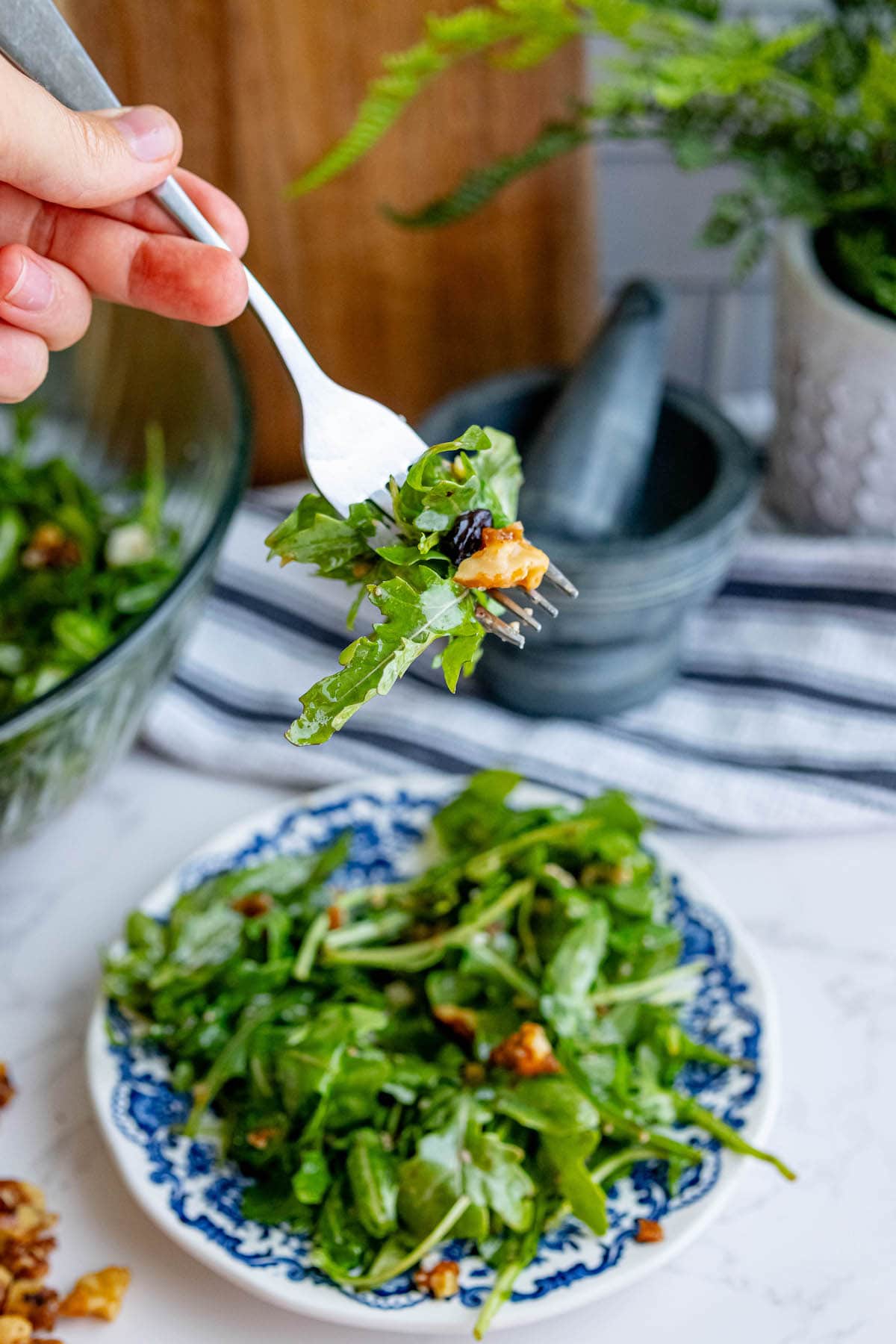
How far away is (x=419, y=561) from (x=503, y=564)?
42 mm

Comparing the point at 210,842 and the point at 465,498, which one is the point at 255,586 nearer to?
the point at 210,842

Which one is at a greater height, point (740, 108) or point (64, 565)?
point (740, 108)

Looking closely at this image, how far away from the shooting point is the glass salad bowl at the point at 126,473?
2.94ft

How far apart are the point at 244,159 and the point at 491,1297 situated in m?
1.07

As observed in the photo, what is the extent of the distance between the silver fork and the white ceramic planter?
0.62 m

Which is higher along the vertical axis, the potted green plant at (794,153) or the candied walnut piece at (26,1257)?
the potted green plant at (794,153)

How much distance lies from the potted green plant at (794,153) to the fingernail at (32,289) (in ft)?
1.61

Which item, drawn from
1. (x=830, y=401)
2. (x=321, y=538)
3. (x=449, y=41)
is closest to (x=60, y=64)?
(x=321, y=538)

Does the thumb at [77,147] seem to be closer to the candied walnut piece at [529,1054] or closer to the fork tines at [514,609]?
the fork tines at [514,609]

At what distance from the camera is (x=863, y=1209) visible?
0.83 metres

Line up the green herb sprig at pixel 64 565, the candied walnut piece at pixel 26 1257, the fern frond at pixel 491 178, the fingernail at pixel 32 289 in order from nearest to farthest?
the fingernail at pixel 32 289
the candied walnut piece at pixel 26 1257
the green herb sprig at pixel 64 565
the fern frond at pixel 491 178

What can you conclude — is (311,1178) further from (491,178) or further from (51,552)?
(491,178)

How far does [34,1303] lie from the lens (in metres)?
0.78

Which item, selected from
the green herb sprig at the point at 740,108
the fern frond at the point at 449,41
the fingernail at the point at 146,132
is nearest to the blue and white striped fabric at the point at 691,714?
the green herb sprig at the point at 740,108
